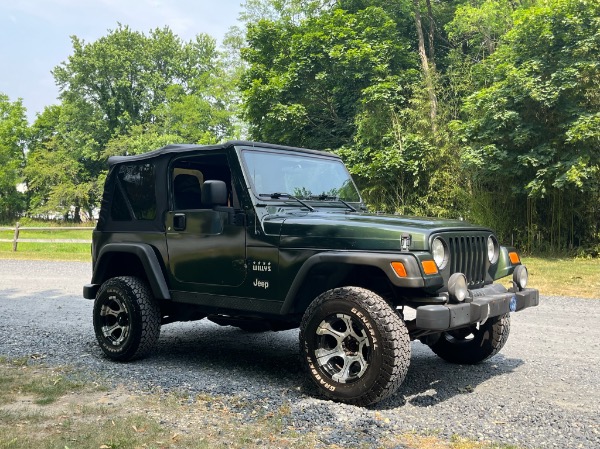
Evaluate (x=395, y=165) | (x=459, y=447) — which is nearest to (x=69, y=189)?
(x=395, y=165)

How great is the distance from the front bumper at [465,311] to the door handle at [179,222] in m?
2.39

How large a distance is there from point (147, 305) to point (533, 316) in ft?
18.3

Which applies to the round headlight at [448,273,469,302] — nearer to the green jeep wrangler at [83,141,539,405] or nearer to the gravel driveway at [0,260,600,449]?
the green jeep wrangler at [83,141,539,405]

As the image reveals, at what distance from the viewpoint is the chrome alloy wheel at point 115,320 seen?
5.69 m

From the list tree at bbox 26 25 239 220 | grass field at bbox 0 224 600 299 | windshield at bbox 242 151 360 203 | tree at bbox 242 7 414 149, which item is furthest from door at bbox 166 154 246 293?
tree at bbox 26 25 239 220

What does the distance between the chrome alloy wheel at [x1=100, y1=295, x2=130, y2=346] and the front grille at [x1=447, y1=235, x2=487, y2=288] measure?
3173mm

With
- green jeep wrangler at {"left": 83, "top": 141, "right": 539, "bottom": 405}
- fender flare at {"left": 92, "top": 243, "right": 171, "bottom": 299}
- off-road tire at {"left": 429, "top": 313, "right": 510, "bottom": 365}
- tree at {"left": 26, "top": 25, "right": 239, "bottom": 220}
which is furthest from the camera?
tree at {"left": 26, "top": 25, "right": 239, "bottom": 220}

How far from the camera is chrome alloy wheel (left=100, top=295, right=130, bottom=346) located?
5.69 meters

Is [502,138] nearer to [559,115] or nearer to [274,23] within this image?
[559,115]

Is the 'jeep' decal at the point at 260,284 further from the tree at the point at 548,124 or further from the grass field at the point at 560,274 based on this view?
the tree at the point at 548,124

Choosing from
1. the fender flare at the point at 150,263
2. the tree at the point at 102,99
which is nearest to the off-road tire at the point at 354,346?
the fender flare at the point at 150,263

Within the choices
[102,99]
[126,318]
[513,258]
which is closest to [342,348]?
[513,258]

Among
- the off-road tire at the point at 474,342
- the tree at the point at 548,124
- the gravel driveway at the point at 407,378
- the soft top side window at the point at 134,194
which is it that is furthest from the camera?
the tree at the point at 548,124

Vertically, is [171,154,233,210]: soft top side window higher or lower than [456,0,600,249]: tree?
lower
